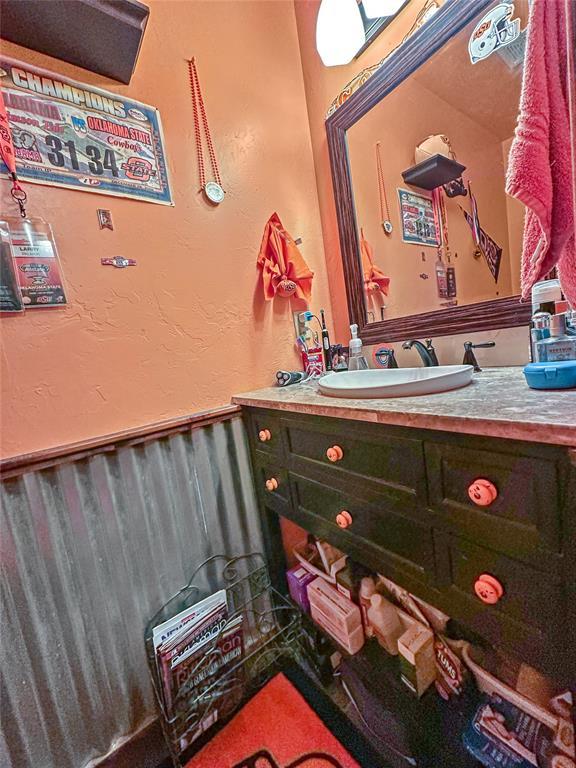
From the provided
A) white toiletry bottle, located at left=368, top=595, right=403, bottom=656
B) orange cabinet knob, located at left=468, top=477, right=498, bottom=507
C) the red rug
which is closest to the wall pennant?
orange cabinet knob, located at left=468, top=477, right=498, bottom=507

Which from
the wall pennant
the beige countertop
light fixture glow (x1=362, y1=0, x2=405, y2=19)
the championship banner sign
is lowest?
the beige countertop

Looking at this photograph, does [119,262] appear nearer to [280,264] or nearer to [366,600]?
[280,264]

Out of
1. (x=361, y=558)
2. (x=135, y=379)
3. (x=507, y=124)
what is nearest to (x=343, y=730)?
(x=361, y=558)

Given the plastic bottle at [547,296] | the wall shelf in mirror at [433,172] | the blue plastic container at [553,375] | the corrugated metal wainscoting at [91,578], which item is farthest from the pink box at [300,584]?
the wall shelf in mirror at [433,172]

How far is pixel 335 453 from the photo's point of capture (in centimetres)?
76

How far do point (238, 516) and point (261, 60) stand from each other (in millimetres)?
1818

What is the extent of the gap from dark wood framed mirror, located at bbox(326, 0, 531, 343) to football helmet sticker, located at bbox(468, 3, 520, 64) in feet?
0.05

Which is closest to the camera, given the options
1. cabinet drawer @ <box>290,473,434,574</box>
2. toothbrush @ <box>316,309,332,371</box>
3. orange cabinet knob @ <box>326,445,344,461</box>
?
cabinet drawer @ <box>290,473,434,574</box>

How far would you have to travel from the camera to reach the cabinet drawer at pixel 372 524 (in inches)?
24.5

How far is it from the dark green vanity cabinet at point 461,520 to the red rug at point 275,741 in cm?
62

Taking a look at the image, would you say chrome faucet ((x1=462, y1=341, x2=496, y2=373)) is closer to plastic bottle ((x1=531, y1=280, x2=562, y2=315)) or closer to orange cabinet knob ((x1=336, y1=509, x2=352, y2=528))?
plastic bottle ((x1=531, y1=280, x2=562, y2=315))

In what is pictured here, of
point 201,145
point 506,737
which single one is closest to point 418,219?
point 201,145

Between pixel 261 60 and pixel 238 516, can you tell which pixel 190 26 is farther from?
pixel 238 516

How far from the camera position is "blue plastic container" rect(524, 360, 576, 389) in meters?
0.56
